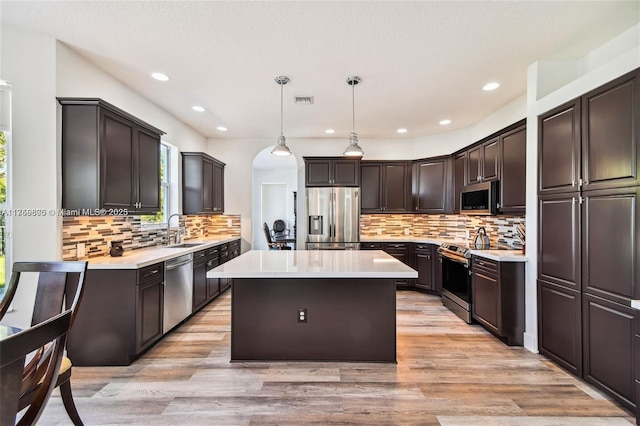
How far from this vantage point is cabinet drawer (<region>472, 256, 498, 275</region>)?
3161 millimetres

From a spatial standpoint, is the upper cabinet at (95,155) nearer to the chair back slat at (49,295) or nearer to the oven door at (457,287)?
the chair back slat at (49,295)

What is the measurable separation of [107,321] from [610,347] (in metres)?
3.88

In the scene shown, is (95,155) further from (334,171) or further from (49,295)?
(334,171)

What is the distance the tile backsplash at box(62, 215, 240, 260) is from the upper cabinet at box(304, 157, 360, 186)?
2.23m

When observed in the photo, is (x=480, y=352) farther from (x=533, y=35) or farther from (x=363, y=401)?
(x=533, y=35)

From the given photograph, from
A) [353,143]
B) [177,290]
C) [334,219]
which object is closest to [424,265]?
[334,219]

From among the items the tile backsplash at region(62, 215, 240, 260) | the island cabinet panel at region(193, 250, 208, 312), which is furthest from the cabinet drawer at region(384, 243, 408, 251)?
the tile backsplash at region(62, 215, 240, 260)

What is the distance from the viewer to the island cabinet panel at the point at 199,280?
3.78 metres

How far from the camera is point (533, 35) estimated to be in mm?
2438

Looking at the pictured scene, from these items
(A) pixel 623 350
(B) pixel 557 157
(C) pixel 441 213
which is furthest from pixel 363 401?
(C) pixel 441 213

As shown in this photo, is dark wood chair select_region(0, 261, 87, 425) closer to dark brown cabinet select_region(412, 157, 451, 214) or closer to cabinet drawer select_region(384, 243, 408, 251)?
cabinet drawer select_region(384, 243, 408, 251)

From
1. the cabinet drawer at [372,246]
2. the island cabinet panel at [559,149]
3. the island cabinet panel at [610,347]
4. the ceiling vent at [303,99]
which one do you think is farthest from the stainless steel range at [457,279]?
the ceiling vent at [303,99]

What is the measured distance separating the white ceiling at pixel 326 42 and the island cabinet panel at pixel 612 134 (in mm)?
620

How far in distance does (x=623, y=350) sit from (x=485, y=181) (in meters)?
2.31
